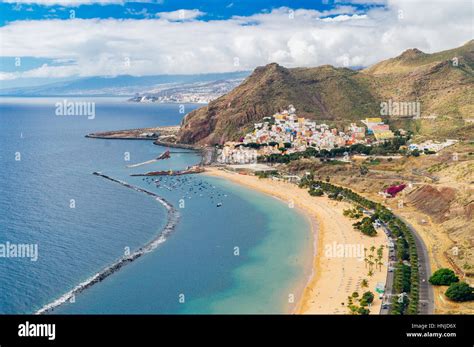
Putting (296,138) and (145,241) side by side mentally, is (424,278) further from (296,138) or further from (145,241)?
(296,138)

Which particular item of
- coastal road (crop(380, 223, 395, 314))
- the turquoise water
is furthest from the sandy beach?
the turquoise water

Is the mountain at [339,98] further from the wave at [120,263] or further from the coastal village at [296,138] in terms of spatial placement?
the wave at [120,263]

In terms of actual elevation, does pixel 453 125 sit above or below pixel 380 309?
above

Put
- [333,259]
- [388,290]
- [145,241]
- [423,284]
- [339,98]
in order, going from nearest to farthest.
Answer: [388,290] < [423,284] < [333,259] < [145,241] < [339,98]

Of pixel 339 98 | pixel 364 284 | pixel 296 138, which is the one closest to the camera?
pixel 364 284

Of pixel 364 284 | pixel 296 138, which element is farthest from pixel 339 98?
pixel 364 284

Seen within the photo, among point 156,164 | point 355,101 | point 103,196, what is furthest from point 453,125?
point 103,196

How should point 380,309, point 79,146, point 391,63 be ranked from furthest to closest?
point 391,63 → point 79,146 → point 380,309

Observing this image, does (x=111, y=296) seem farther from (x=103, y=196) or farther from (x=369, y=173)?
(x=369, y=173)
